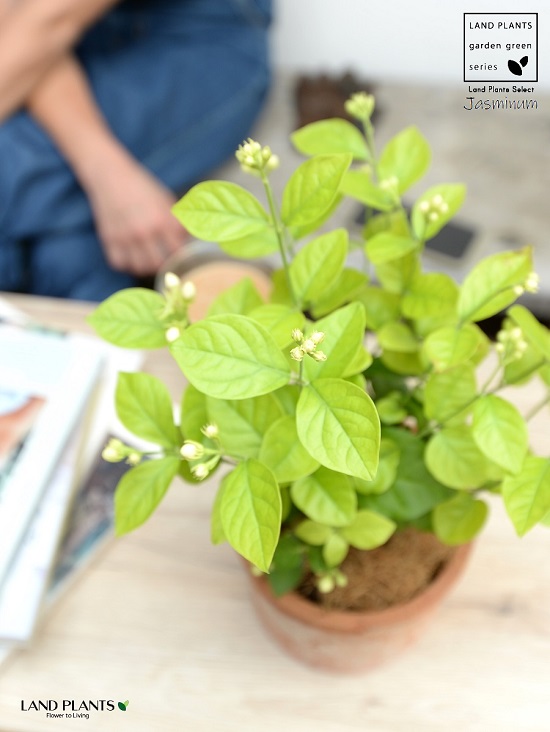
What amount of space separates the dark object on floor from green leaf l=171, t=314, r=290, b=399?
3.40 ft

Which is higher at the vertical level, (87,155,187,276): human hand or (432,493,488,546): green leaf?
(432,493,488,546): green leaf

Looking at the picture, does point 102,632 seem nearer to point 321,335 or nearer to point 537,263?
point 321,335

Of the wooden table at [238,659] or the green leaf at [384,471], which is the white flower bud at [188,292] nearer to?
the green leaf at [384,471]

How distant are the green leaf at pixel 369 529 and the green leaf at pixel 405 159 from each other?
0.21m

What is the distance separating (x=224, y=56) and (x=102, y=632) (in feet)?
3.22

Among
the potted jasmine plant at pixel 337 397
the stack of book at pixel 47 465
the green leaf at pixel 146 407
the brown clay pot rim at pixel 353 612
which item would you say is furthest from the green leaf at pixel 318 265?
the stack of book at pixel 47 465

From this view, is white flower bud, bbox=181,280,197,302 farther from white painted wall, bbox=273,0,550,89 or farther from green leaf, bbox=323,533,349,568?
white painted wall, bbox=273,0,550,89

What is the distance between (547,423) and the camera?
761 millimetres

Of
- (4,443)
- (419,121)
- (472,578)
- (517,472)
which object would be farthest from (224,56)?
(517,472)

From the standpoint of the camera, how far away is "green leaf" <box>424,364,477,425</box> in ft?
1.44

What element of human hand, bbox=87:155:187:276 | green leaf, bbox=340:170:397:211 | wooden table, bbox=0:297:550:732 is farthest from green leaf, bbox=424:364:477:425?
human hand, bbox=87:155:187:276

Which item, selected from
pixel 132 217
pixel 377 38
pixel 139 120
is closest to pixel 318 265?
pixel 132 217

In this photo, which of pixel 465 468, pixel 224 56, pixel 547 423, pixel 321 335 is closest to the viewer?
pixel 321 335

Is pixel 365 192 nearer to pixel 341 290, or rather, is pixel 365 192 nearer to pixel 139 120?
pixel 341 290
